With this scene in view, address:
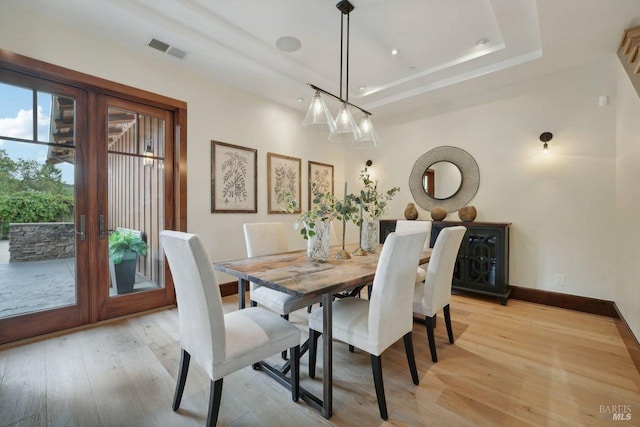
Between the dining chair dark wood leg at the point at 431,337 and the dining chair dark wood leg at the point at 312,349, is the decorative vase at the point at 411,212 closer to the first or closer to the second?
the dining chair dark wood leg at the point at 431,337

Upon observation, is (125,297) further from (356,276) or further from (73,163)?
(356,276)

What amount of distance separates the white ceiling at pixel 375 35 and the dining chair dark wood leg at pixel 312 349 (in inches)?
102

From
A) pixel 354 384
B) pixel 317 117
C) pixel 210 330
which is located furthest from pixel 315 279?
pixel 317 117

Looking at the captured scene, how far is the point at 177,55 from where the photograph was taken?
290 cm

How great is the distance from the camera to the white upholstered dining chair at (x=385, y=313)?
1.50 metres

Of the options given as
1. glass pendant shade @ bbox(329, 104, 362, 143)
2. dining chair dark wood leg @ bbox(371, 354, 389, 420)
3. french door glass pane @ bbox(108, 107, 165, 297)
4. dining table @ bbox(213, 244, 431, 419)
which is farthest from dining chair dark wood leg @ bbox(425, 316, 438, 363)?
french door glass pane @ bbox(108, 107, 165, 297)

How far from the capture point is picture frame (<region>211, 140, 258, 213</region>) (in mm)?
3498

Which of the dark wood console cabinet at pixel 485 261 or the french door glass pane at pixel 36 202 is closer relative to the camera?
the french door glass pane at pixel 36 202

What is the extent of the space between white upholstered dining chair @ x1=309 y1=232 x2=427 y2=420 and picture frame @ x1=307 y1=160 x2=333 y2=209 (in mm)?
3082

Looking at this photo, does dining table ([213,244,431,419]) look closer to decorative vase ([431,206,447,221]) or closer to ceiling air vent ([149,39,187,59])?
decorative vase ([431,206,447,221])

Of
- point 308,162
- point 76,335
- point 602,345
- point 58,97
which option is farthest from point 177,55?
point 602,345

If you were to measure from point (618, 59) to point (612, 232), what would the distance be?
5.84ft

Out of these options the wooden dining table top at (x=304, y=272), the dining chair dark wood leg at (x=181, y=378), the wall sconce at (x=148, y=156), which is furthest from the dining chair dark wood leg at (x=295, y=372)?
the wall sconce at (x=148, y=156)

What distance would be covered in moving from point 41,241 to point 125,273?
732 mm
